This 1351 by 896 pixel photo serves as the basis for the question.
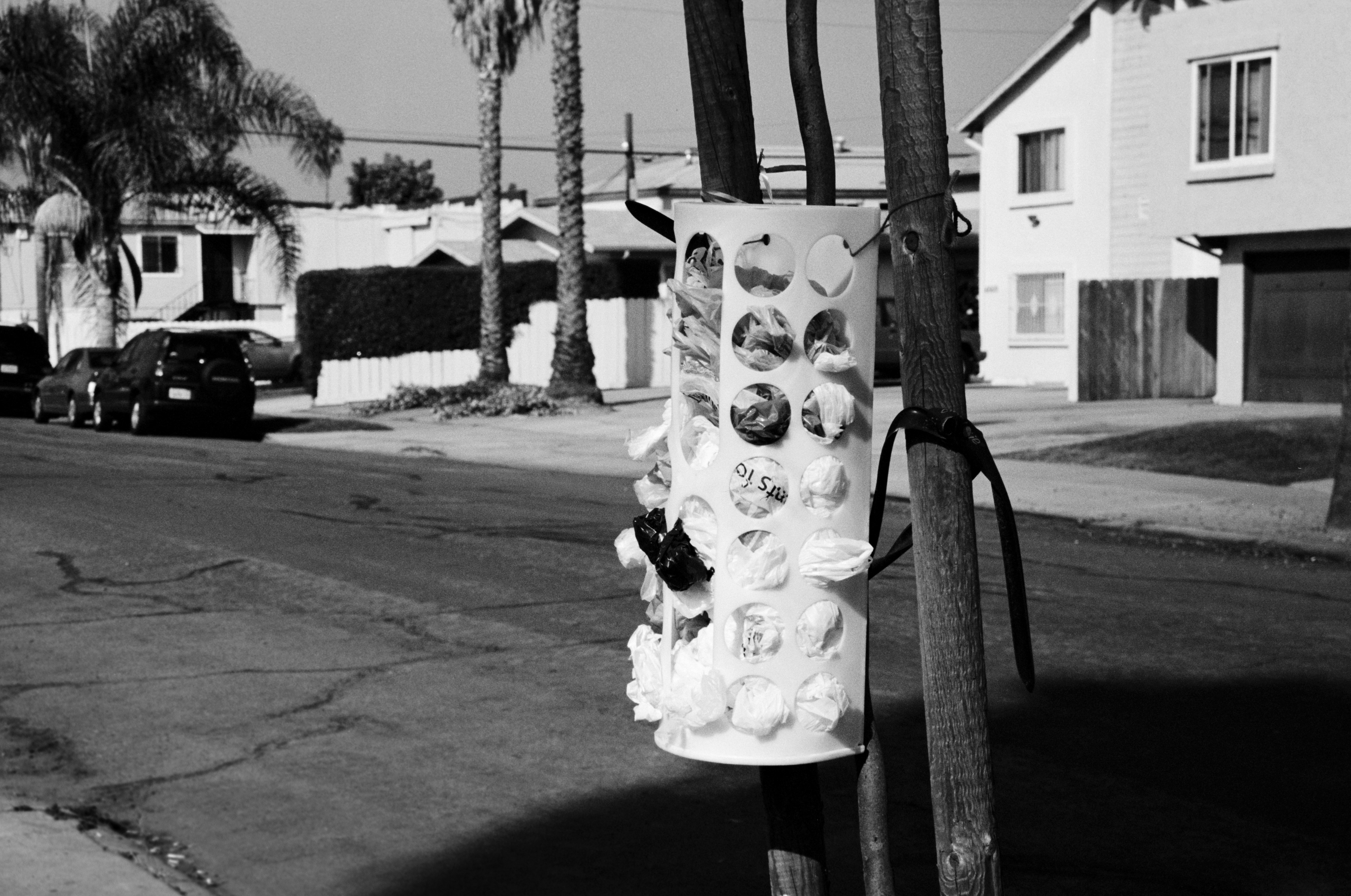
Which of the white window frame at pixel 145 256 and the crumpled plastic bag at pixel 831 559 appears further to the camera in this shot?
the white window frame at pixel 145 256

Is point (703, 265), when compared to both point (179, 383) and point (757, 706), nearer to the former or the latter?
point (757, 706)

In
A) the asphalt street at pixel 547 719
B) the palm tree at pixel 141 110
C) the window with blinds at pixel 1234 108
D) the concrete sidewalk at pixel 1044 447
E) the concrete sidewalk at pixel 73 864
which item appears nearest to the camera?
the concrete sidewalk at pixel 73 864

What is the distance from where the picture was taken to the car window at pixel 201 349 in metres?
25.1

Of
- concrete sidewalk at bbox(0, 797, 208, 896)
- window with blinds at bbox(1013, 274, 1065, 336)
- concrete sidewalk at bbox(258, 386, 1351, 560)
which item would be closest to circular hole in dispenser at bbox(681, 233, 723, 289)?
concrete sidewalk at bbox(0, 797, 208, 896)

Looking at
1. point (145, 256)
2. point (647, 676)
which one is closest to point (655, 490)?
point (647, 676)

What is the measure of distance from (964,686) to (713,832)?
2.69m

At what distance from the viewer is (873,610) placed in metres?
9.12

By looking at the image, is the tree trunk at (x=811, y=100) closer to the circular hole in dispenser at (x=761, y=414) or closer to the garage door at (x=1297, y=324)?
the circular hole in dispenser at (x=761, y=414)

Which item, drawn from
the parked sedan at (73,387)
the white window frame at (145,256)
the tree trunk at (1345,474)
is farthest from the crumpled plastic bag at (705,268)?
the white window frame at (145,256)

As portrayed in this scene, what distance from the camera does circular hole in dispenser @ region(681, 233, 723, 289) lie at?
10.0 feet

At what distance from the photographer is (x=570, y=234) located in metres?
27.2

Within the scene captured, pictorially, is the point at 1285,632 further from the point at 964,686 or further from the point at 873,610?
the point at 964,686

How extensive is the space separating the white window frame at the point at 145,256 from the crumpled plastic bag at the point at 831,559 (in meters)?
61.1

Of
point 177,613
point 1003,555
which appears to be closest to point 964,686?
point 1003,555
